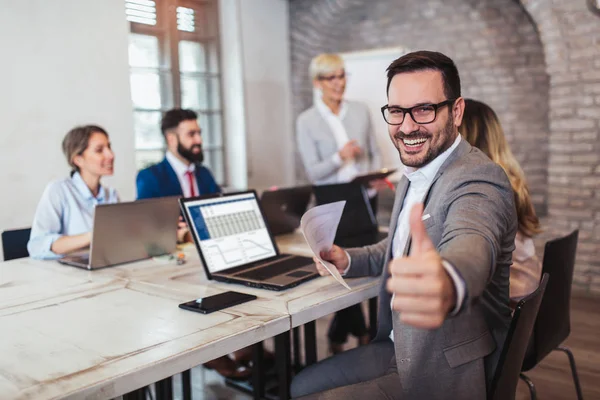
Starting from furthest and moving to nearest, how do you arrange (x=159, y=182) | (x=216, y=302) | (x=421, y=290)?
(x=159, y=182)
(x=216, y=302)
(x=421, y=290)

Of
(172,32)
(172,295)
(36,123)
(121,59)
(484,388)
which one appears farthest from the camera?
(172,32)

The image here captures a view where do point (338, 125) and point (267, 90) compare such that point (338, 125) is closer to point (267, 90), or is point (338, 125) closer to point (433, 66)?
point (267, 90)

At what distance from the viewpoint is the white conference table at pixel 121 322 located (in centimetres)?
123

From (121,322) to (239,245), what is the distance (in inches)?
26.1

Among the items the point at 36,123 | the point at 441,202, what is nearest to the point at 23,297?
the point at 441,202

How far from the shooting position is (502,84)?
5.18m

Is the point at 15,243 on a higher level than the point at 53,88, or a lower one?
lower

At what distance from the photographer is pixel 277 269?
81.7 inches

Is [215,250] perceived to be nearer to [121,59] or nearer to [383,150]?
[121,59]

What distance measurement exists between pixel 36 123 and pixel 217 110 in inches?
71.0

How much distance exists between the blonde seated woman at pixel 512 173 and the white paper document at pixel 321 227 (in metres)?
0.69

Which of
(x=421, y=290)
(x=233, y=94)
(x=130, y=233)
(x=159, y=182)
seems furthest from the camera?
(x=233, y=94)

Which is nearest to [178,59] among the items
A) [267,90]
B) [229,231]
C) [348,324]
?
[267,90]

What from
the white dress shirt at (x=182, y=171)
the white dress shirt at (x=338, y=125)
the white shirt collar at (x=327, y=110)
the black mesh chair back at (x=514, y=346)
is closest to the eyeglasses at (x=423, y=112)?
the black mesh chair back at (x=514, y=346)
